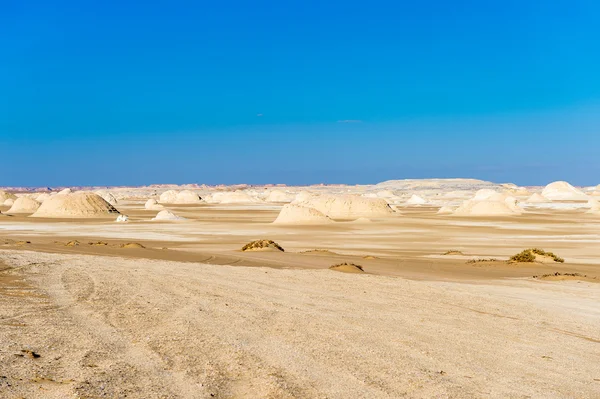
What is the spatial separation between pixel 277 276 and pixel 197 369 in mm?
8635

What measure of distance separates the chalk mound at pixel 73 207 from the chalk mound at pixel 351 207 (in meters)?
19.4

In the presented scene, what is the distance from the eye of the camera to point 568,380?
650 cm

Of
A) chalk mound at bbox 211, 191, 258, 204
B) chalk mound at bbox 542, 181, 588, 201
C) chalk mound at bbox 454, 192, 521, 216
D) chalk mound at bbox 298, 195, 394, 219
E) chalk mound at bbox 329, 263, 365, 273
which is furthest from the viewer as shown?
chalk mound at bbox 542, 181, 588, 201

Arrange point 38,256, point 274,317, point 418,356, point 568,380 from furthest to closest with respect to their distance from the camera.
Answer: point 38,256 < point 274,317 < point 418,356 < point 568,380

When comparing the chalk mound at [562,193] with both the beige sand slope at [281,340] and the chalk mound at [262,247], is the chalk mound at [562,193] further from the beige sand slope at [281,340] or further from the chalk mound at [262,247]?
the beige sand slope at [281,340]

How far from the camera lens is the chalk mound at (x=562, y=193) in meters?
124

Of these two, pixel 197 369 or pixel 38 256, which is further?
pixel 38 256

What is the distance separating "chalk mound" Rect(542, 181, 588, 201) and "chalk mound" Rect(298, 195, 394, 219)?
76546mm

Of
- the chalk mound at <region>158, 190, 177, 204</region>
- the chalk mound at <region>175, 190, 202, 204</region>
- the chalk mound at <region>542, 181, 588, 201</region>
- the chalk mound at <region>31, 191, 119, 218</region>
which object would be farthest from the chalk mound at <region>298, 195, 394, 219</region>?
the chalk mound at <region>542, 181, 588, 201</region>

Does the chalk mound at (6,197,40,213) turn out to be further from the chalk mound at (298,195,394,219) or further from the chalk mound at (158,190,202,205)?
the chalk mound at (158,190,202,205)

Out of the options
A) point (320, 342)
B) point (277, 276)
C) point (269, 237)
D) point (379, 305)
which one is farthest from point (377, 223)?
point (320, 342)

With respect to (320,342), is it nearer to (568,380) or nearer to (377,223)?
(568,380)

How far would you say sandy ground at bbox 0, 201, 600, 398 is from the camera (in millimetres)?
5688

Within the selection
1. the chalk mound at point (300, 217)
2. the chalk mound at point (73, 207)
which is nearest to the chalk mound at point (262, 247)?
the chalk mound at point (300, 217)
